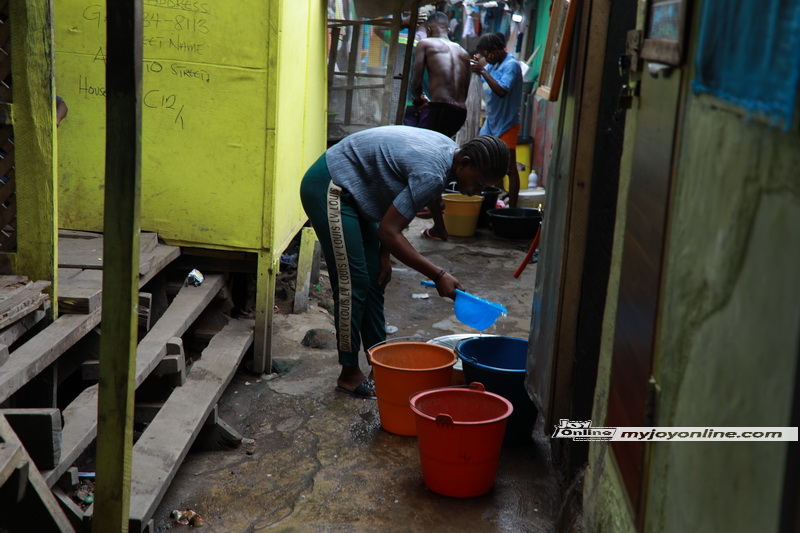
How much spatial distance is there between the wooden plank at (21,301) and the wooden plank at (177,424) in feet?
2.27

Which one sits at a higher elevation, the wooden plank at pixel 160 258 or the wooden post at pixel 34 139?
the wooden post at pixel 34 139

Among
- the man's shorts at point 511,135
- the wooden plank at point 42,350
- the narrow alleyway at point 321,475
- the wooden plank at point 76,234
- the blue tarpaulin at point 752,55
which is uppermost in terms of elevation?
the blue tarpaulin at point 752,55

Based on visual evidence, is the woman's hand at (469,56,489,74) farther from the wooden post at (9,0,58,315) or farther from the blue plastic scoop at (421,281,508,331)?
the wooden post at (9,0,58,315)

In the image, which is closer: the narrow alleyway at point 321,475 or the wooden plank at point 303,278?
the narrow alleyway at point 321,475

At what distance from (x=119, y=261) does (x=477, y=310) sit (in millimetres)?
2061

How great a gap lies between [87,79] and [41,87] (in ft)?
4.23

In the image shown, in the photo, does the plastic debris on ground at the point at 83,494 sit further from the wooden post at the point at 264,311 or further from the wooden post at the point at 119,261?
the wooden post at the point at 264,311

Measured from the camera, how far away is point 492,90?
29.9ft

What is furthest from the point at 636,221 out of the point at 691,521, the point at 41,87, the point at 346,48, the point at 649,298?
the point at 346,48

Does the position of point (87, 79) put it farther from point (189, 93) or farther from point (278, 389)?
point (278, 389)

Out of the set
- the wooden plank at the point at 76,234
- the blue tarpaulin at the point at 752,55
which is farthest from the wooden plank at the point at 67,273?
the blue tarpaulin at the point at 752,55

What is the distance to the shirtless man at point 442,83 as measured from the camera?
8938mm

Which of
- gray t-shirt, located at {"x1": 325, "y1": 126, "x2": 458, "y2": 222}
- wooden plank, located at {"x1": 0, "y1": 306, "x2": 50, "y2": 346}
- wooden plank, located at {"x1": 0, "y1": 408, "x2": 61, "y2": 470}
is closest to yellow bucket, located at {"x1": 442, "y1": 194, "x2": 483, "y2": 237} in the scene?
gray t-shirt, located at {"x1": 325, "y1": 126, "x2": 458, "y2": 222}

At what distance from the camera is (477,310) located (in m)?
3.74
